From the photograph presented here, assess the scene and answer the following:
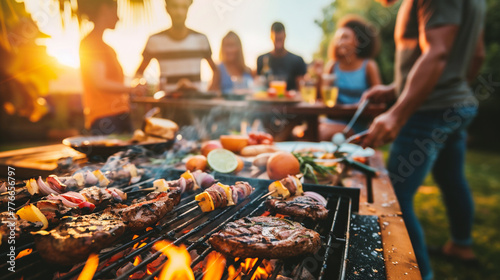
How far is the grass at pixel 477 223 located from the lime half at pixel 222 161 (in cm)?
324

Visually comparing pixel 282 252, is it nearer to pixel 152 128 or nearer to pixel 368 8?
pixel 152 128

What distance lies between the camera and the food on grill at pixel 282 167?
7.03ft

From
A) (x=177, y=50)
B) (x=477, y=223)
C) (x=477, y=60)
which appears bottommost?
(x=477, y=223)

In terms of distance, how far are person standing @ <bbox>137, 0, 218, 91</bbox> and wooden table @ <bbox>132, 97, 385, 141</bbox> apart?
0.83 metres

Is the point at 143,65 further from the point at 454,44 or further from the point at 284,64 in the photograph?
the point at 454,44

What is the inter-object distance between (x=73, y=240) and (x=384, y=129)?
2.33 meters

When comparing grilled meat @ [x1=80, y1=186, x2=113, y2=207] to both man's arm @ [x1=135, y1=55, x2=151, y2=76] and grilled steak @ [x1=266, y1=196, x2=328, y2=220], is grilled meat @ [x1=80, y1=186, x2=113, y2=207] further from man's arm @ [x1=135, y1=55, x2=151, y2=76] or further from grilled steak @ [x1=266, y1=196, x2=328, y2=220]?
man's arm @ [x1=135, y1=55, x2=151, y2=76]

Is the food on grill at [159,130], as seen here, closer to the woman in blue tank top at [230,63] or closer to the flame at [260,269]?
the flame at [260,269]

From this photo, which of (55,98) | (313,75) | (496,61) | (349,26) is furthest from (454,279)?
(55,98)

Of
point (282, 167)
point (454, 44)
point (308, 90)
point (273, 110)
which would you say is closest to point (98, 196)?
point (282, 167)

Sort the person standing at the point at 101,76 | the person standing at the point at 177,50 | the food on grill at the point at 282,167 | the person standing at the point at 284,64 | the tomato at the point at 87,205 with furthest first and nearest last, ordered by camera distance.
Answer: the person standing at the point at 284,64
the person standing at the point at 177,50
the person standing at the point at 101,76
the food on grill at the point at 282,167
the tomato at the point at 87,205

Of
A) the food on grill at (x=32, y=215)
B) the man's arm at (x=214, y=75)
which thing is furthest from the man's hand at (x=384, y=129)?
the man's arm at (x=214, y=75)

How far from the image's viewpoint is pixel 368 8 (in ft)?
42.5

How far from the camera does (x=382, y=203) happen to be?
76.4 inches
